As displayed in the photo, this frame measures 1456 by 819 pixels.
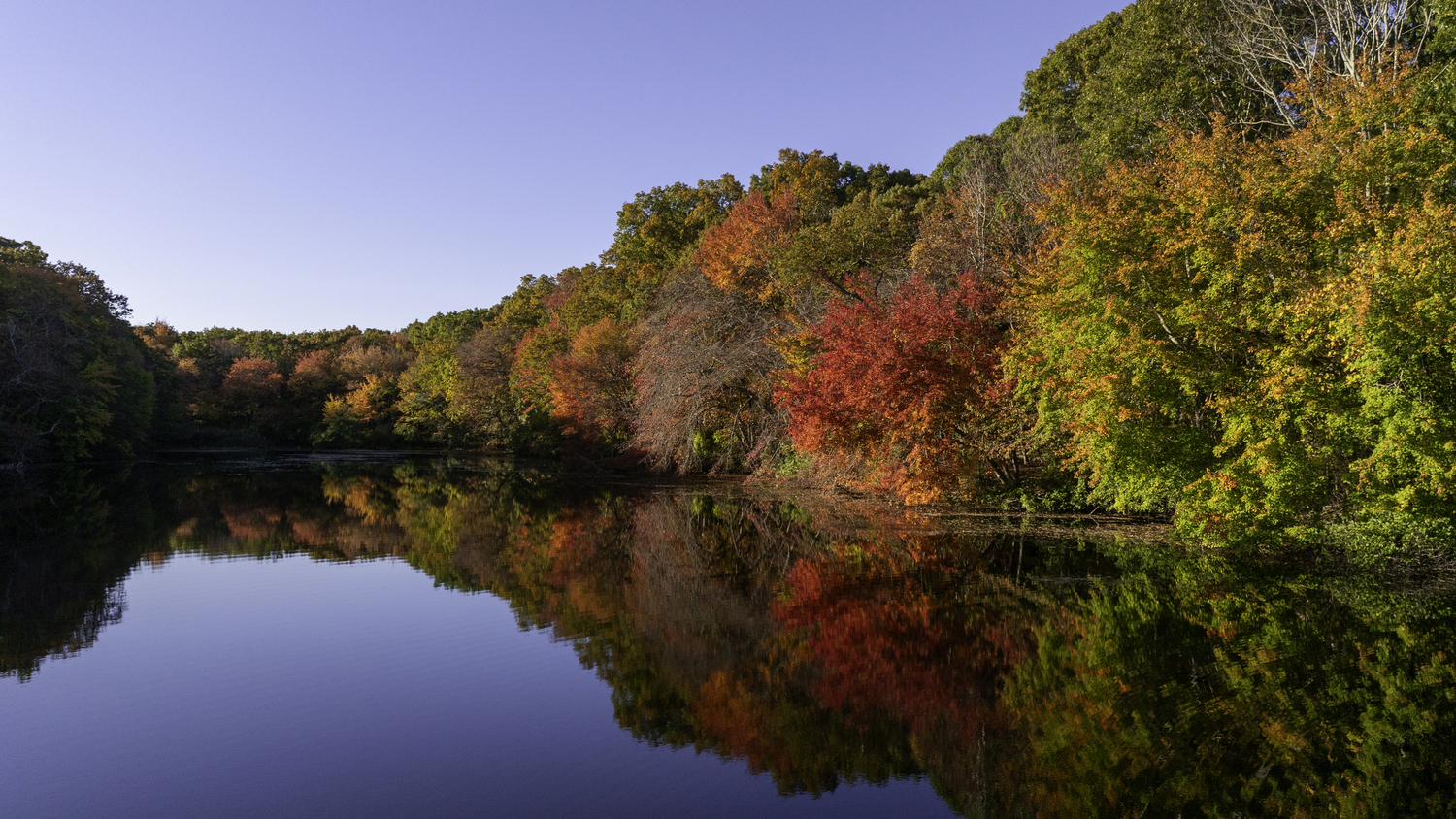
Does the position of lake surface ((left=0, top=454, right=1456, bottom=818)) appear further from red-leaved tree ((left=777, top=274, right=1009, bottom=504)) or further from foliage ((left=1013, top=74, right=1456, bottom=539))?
red-leaved tree ((left=777, top=274, right=1009, bottom=504))

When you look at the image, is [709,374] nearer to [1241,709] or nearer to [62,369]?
[1241,709]

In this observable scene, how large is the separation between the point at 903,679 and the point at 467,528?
49.1 feet

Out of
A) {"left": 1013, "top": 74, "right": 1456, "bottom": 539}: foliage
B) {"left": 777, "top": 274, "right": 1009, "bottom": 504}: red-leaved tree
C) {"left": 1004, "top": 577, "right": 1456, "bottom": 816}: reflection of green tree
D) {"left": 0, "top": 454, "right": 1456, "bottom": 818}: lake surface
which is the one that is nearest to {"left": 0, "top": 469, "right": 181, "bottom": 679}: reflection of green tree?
{"left": 0, "top": 454, "right": 1456, "bottom": 818}: lake surface

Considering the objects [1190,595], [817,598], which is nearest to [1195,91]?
[1190,595]

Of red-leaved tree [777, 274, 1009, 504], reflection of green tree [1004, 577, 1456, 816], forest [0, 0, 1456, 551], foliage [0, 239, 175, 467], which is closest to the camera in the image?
reflection of green tree [1004, 577, 1456, 816]

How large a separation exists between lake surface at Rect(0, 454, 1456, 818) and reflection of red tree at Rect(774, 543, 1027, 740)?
49 millimetres

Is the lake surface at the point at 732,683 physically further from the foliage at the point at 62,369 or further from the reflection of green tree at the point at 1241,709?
the foliage at the point at 62,369

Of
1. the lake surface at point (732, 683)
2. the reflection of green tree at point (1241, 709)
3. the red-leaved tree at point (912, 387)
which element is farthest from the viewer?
the red-leaved tree at point (912, 387)

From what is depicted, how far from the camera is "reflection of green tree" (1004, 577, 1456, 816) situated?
6.00 m

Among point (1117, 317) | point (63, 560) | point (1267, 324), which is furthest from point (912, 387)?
point (63, 560)

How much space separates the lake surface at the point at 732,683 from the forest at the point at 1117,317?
7.17 feet

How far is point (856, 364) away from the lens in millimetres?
19109

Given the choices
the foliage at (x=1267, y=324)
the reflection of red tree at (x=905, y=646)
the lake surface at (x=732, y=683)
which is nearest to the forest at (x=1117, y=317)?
the foliage at (x=1267, y=324)

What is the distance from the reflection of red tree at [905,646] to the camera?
26.2 feet
